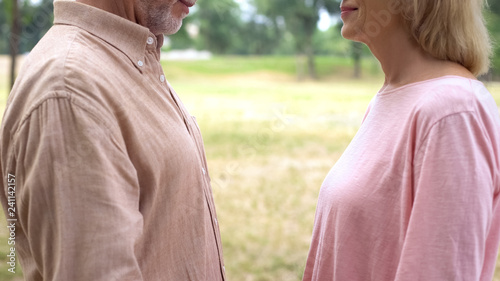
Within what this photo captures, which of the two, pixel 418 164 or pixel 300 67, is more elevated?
pixel 418 164

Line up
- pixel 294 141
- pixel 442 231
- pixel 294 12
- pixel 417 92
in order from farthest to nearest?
pixel 294 12 < pixel 294 141 < pixel 417 92 < pixel 442 231

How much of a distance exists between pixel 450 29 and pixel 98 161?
2.85ft

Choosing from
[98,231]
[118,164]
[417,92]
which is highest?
[417,92]

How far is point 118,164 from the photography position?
3.15ft

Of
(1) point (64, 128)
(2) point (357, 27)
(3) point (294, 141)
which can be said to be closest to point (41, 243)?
(1) point (64, 128)

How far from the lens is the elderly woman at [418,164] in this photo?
108cm

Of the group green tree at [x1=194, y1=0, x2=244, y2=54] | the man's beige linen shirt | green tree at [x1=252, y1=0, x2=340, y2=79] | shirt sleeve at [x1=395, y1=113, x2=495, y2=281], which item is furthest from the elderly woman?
green tree at [x1=194, y1=0, x2=244, y2=54]

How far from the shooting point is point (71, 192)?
91cm

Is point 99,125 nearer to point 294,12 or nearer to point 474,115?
point 474,115

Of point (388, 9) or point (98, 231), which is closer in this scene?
point (98, 231)

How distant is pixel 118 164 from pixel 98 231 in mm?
126

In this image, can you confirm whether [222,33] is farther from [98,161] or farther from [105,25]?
[98,161]

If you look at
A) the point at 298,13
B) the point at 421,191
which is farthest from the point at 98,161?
the point at 298,13

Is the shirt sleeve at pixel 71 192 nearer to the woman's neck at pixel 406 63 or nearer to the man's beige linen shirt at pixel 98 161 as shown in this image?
the man's beige linen shirt at pixel 98 161
